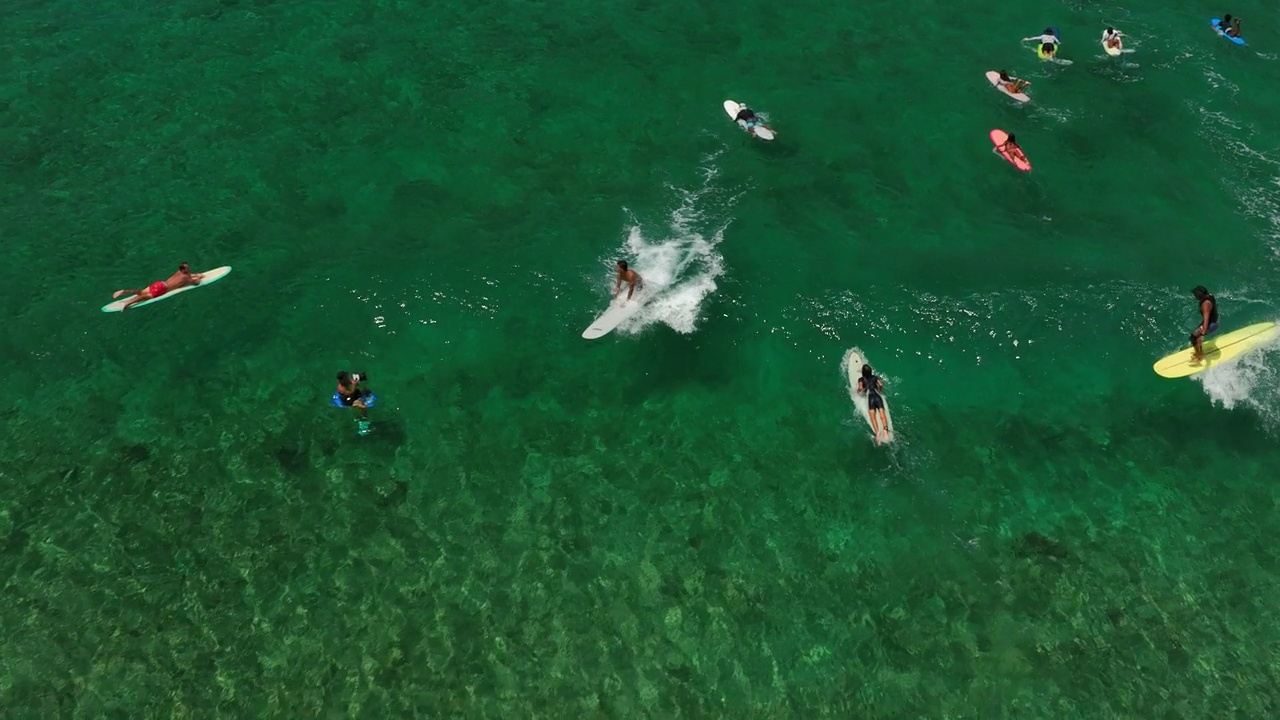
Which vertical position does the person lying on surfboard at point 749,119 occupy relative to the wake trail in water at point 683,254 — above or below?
above

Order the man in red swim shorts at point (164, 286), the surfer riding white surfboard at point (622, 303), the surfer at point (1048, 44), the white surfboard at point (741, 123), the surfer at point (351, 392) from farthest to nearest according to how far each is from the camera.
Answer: the surfer at point (1048, 44)
the white surfboard at point (741, 123)
the man in red swim shorts at point (164, 286)
the surfer riding white surfboard at point (622, 303)
the surfer at point (351, 392)

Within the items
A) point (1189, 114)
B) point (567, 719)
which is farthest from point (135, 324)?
point (1189, 114)

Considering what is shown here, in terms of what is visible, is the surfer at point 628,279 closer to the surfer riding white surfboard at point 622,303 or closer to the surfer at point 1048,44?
the surfer riding white surfboard at point 622,303

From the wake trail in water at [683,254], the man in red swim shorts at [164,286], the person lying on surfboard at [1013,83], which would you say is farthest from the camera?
the person lying on surfboard at [1013,83]

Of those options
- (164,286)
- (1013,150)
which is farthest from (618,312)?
(1013,150)

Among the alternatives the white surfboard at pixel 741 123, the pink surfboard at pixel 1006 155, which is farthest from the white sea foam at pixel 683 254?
the pink surfboard at pixel 1006 155

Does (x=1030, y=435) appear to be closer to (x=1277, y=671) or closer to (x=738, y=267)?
(x=1277, y=671)

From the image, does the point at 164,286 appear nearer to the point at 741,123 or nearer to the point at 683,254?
the point at 683,254

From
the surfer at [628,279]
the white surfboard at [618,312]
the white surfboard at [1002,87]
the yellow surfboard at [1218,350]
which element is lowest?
the yellow surfboard at [1218,350]
